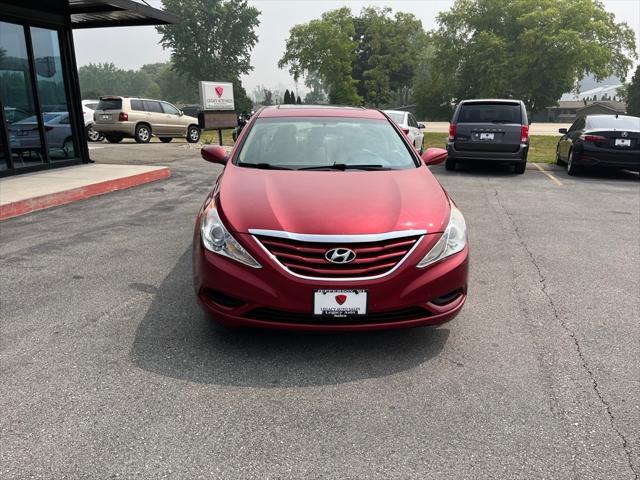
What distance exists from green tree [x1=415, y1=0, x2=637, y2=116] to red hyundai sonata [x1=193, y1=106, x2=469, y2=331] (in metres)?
57.5

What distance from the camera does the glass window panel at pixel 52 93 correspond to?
10711 mm

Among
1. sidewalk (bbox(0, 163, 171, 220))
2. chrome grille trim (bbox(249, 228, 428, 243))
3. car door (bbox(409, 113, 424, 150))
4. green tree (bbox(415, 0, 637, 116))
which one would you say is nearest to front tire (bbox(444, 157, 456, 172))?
car door (bbox(409, 113, 424, 150))

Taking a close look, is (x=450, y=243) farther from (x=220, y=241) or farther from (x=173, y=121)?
(x=173, y=121)

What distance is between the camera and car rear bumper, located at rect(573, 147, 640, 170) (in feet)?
36.0

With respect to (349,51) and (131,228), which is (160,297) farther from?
(349,51)

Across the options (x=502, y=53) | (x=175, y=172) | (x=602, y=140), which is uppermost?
(x=502, y=53)

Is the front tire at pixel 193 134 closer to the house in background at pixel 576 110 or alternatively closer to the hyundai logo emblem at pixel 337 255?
the hyundai logo emblem at pixel 337 255

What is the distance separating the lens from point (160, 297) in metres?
4.30

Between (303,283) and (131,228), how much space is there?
4.47 meters

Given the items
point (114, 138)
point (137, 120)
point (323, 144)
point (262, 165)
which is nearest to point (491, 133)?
point (323, 144)

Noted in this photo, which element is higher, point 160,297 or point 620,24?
point 620,24

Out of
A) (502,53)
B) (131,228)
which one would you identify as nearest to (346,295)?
(131,228)

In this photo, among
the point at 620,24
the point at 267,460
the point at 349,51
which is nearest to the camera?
the point at 267,460

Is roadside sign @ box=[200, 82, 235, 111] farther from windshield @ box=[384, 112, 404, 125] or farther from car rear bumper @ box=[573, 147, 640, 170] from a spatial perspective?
car rear bumper @ box=[573, 147, 640, 170]
